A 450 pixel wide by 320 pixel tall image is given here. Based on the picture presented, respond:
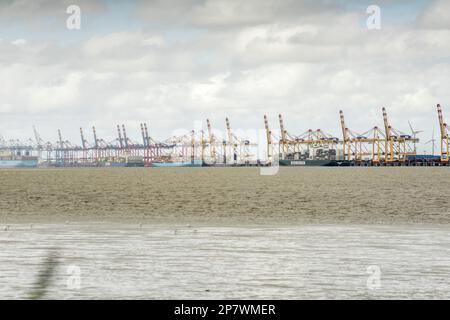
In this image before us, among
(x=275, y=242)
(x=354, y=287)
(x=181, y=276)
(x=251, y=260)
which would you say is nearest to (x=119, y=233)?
(x=275, y=242)

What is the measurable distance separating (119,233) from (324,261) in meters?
8.84

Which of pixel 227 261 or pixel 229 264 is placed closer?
pixel 229 264

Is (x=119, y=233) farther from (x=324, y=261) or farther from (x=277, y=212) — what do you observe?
(x=277, y=212)

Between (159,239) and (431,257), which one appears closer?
(431,257)

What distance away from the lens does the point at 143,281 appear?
523 inches

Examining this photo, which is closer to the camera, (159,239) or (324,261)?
(324,261)

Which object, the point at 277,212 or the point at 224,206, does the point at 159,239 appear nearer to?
the point at 277,212
